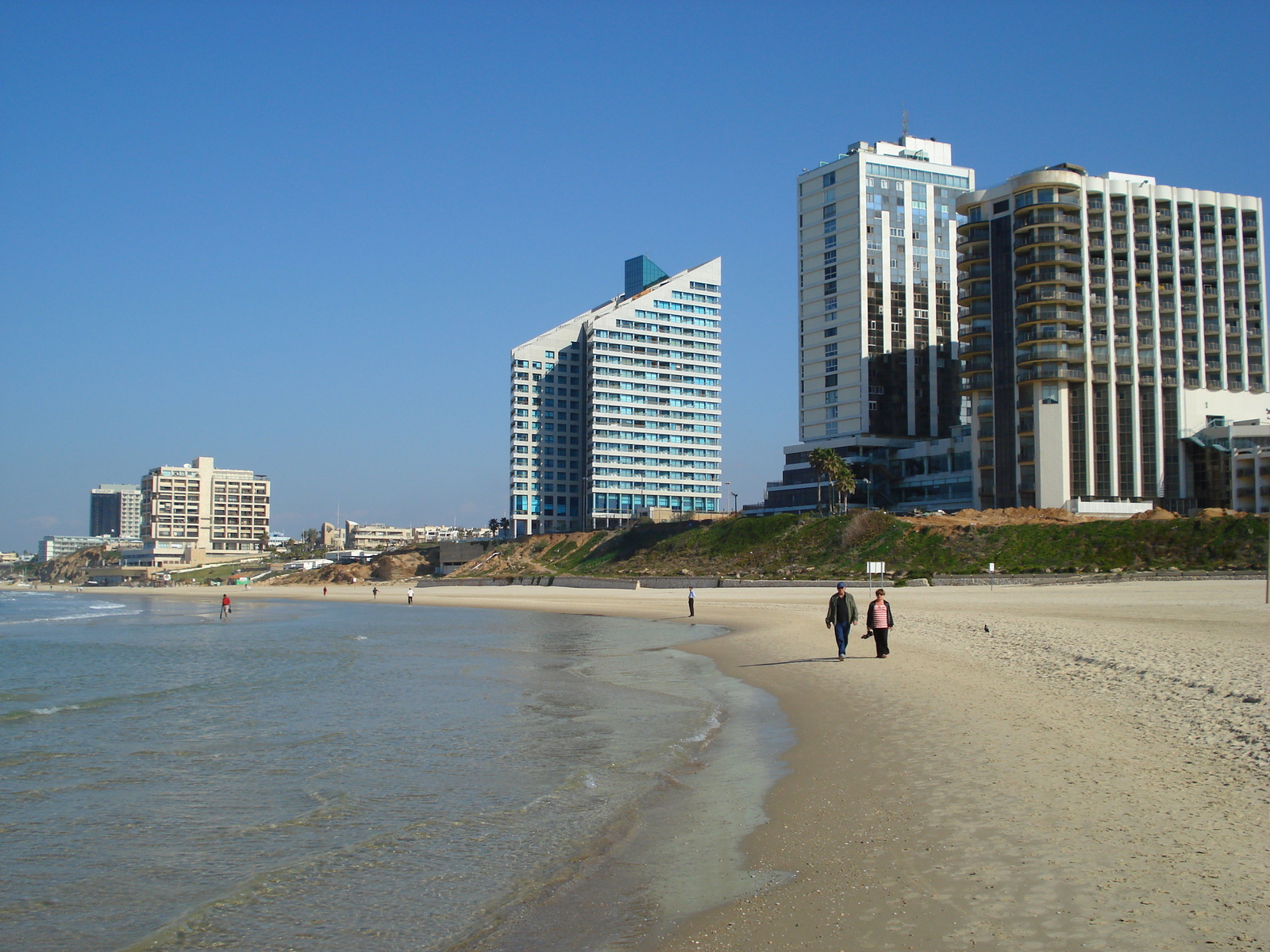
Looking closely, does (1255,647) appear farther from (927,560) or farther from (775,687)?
(927,560)

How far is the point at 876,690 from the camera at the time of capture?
1958 centimetres

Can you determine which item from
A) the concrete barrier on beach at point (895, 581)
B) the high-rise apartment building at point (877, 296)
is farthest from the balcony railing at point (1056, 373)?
the concrete barrier on beach at point (895, 581)

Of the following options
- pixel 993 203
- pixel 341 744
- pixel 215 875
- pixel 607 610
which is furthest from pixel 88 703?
pixel 993 203

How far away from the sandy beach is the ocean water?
0.89m

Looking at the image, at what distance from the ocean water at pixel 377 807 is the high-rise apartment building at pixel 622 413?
5035 inches

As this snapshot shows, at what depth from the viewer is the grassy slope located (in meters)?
59.7

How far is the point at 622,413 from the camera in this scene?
156m

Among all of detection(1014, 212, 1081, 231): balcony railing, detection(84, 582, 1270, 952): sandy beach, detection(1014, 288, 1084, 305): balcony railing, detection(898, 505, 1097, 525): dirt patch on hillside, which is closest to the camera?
detection(84, 582, 1270, 952): sandy beach

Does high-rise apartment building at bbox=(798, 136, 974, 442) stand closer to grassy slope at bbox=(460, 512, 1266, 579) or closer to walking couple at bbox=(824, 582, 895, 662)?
grassy slope at bbox=(460, 512, 1266, 579)

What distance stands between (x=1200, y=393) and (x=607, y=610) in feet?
212

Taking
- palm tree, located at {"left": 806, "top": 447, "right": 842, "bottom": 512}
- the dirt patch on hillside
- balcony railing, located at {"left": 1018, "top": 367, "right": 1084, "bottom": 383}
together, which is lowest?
the dirt patch on hillside

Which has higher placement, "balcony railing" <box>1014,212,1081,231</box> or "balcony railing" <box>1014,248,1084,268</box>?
"balcony railing" <box>1014,212,1081,231</box>

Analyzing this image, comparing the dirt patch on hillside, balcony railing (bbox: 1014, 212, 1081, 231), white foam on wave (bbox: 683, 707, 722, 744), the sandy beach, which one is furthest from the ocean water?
balcony railing (bbox: 1014, 212, 1081, 231)

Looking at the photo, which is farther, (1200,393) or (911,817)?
(1200,393)
